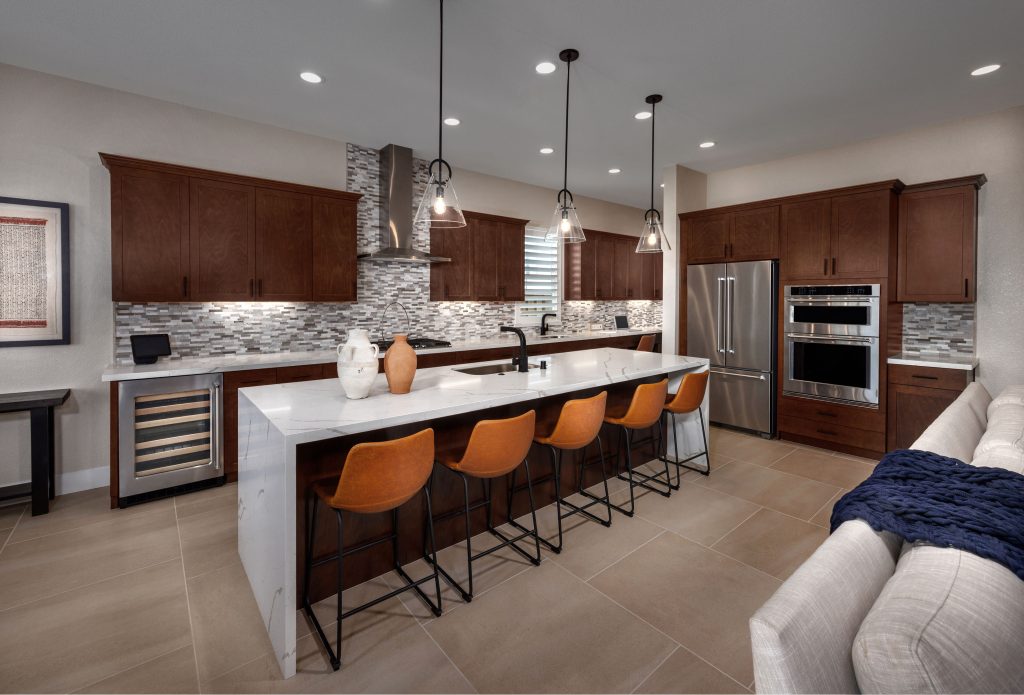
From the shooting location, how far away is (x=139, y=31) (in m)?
2.85

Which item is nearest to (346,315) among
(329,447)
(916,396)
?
(329,447)

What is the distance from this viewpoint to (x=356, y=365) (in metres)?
2.32

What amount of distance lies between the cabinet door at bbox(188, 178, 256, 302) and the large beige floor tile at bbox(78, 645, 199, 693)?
272 centimetres

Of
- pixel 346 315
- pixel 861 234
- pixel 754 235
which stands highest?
pixel 754 235

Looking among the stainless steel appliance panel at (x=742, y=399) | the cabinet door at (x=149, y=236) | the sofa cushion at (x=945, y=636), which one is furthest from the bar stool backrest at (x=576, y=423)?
the cabinet door at (x=149, y=236)

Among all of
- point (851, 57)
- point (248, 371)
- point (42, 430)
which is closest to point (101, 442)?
point (42, 430)

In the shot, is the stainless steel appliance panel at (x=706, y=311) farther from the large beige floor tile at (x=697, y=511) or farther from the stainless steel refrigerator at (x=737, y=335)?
the large beige floor tile at (x=697, y=511)

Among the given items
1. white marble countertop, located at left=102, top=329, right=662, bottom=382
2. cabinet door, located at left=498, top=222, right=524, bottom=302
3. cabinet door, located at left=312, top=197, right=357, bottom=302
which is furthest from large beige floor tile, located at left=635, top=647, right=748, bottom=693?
→ cabinet door, located at left=498, top=222, right=524, bottom=302

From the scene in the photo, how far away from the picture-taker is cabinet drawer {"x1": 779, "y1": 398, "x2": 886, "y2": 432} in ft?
14.2

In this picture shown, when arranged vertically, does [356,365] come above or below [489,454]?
above

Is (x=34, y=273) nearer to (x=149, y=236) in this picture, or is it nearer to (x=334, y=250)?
(x=149, y=236)

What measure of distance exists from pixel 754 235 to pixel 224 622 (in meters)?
5.40

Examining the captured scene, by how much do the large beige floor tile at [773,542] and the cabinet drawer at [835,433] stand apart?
73.1 inches

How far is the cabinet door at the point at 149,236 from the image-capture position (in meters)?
3.49
